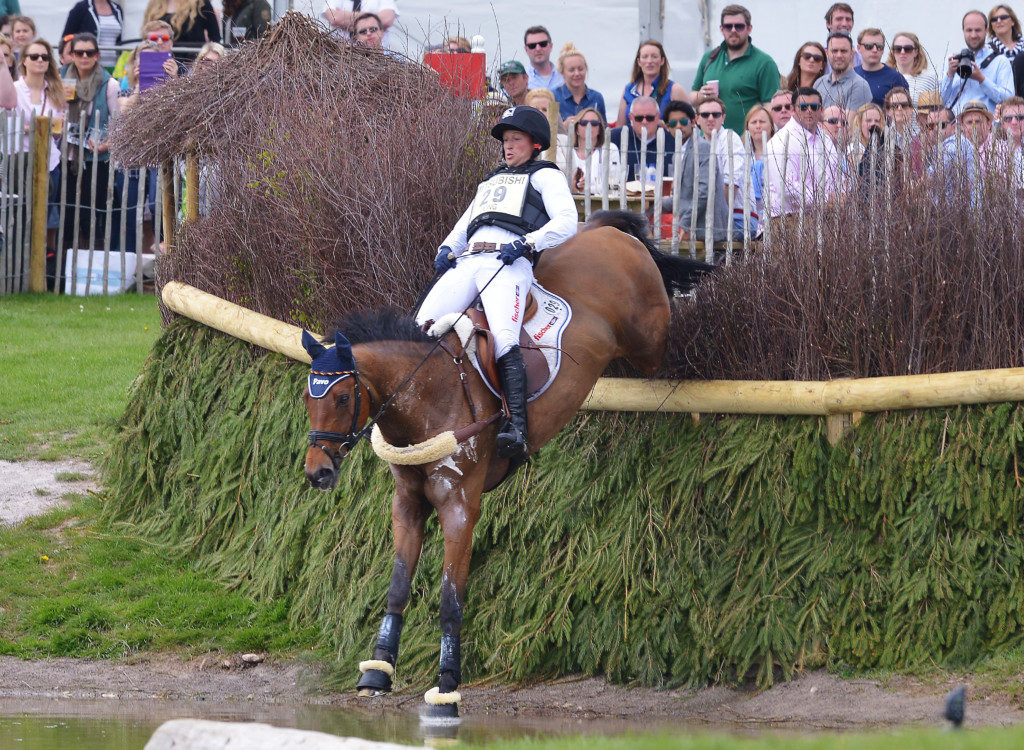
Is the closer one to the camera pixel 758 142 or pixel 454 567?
pixel 454 567

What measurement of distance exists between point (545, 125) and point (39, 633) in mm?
4625

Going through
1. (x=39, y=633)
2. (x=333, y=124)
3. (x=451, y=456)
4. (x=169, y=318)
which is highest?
(x=333, y=124)

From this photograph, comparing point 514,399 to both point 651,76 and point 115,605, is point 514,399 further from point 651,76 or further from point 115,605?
point 651,76

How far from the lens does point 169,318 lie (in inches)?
440

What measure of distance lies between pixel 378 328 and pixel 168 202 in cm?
573

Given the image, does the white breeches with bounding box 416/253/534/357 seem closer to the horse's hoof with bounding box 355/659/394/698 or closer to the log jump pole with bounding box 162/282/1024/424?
the log jump pole with bounding box 162/282/1024/424

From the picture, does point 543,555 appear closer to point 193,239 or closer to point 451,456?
point 451,456

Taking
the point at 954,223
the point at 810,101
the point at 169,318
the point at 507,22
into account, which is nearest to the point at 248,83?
the point at 169,318

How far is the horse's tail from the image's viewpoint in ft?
28.1

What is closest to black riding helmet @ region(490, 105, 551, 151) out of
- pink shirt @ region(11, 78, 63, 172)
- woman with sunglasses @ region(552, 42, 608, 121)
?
woman with sunglasses @ region(552, 42, 608, 121)

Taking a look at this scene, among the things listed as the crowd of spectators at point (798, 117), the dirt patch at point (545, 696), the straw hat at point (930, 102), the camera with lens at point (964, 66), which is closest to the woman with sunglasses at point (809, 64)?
the crowd of spectators at point (798, 117)

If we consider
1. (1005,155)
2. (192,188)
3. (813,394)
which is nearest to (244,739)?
(813,394)

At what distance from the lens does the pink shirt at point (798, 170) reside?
27.5 ft

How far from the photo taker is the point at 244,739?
16.1ft
